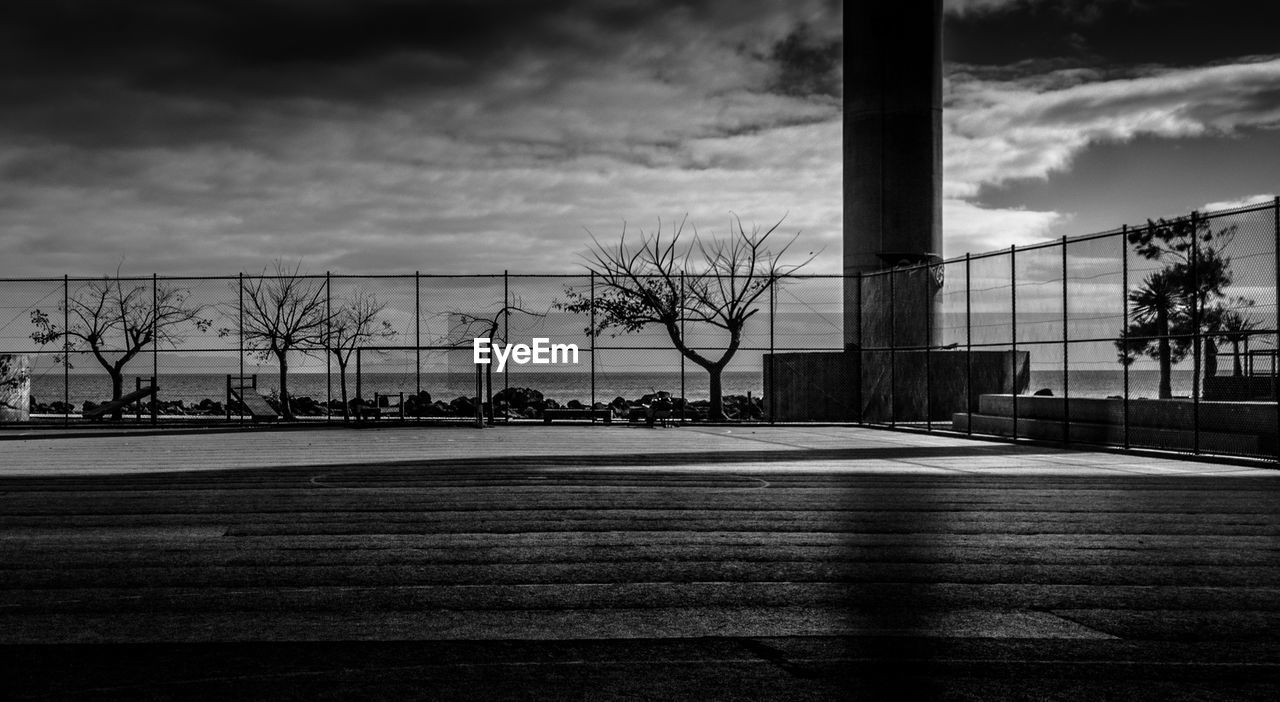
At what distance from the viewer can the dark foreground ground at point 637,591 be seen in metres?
4.91

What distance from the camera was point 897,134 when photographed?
103ft

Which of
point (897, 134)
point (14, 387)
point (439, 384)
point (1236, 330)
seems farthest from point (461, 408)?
point (439, 384)

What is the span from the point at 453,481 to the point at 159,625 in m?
7.26

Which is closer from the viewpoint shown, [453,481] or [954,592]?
[954,592]

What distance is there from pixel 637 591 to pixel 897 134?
26596mm

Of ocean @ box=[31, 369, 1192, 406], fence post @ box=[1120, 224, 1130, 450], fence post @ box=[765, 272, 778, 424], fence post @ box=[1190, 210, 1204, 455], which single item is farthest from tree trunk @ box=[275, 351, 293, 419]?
ocean @ box=[31, 369, 1192, 406]

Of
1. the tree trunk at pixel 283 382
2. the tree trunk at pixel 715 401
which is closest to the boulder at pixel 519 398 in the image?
the tree trunk at pixel 283 382

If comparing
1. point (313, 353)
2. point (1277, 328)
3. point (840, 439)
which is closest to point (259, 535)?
point (1277, 328)

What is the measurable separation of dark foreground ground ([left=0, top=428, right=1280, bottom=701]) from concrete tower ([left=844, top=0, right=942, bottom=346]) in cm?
1927

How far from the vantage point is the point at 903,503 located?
11242 millimetres

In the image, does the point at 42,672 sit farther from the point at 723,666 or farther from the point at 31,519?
the point at 31,519

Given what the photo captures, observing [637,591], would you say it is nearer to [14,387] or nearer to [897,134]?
[897,134]

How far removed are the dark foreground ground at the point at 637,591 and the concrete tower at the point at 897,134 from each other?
63.2 feet

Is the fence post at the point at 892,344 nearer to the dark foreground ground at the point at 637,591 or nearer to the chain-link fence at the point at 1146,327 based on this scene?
the chain-link fence at the point at 1146,327
